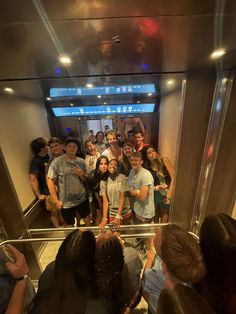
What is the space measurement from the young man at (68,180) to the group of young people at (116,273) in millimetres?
782

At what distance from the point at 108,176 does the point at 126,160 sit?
24cm

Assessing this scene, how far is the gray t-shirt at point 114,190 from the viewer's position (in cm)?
164

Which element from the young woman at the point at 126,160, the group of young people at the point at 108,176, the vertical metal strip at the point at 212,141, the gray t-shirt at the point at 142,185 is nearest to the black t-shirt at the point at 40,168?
the group of young people at the point at 108,176

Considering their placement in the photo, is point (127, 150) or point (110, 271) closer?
point (110, 271)

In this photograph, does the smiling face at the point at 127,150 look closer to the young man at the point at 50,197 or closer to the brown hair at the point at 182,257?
the young man at the point at 50,197

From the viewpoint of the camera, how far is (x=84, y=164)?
66.6 inches

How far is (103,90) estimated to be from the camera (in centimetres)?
A: 133

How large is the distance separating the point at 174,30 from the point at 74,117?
3.41 ft

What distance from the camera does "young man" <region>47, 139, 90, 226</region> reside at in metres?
1.61

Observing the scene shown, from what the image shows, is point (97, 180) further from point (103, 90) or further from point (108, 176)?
point (103, 90)

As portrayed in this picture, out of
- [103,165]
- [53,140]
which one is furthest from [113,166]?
[53,140]

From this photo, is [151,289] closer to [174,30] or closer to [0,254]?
[0,254]

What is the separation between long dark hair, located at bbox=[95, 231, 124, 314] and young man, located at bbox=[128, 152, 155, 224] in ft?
2.49

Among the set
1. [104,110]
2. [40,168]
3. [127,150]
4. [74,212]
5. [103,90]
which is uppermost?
[103,90]
